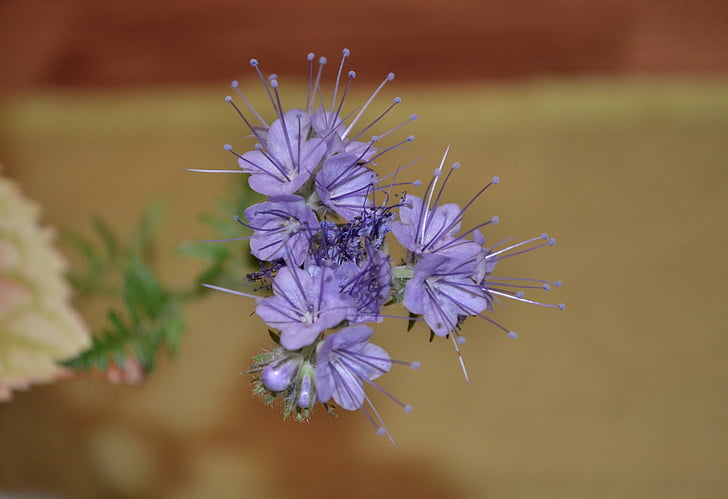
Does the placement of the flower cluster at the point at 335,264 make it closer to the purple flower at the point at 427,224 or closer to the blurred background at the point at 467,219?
the purple flower at the point at 427,224

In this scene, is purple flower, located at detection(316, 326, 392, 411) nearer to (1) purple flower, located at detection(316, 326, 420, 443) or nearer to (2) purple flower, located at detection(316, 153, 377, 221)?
(1) purple flower, located at detection(316, 326, 420, 443)

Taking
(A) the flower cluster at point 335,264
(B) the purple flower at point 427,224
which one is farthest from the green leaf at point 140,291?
(B) the purple flower at point 427,224

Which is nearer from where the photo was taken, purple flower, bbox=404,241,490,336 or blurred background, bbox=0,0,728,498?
purple flower, bbox=404,241,490,336

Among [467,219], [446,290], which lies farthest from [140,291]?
[467,219]

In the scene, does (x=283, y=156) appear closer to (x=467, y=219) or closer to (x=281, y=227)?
(x=281, y=227)

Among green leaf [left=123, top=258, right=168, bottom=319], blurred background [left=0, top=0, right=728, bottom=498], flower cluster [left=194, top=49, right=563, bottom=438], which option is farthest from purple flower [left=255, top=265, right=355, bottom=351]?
blurred background [left=0, top=0, right=728, bottom=498]

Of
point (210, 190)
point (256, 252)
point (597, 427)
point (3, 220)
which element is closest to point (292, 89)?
point (210, 190)

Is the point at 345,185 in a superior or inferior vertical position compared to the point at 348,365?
superior
